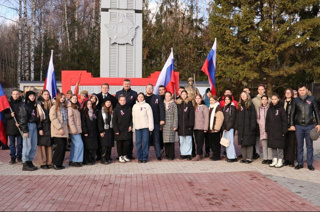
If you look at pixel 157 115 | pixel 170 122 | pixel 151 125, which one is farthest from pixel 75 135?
pixel 170 122

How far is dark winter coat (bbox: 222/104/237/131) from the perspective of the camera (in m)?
8.67

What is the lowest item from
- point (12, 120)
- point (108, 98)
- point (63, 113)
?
point (12, 120)

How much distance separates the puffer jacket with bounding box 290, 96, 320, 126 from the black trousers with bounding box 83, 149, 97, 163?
5031 mm

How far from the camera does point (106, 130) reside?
8.54m

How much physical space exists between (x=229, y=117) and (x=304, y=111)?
5.99 feet

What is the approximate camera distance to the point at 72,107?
8.14 m

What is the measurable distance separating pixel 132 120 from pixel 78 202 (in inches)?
144

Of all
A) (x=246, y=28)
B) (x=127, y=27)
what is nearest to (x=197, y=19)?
(x=246, y=28)

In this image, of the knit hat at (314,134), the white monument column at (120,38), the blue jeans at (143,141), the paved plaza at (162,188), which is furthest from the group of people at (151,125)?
the white monument column at (120,38)

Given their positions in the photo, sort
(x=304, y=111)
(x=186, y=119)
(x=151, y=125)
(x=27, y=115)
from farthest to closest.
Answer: (x=186, y=119) → (x=151, y=125) → (x=304, y=111) → (x=27, y=115)

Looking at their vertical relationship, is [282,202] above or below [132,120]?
below

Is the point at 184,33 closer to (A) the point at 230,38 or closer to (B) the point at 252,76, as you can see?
(A) the point at 230,38

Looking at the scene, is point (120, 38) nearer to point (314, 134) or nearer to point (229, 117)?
point (229, 117)

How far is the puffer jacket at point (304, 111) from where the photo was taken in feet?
25.7
